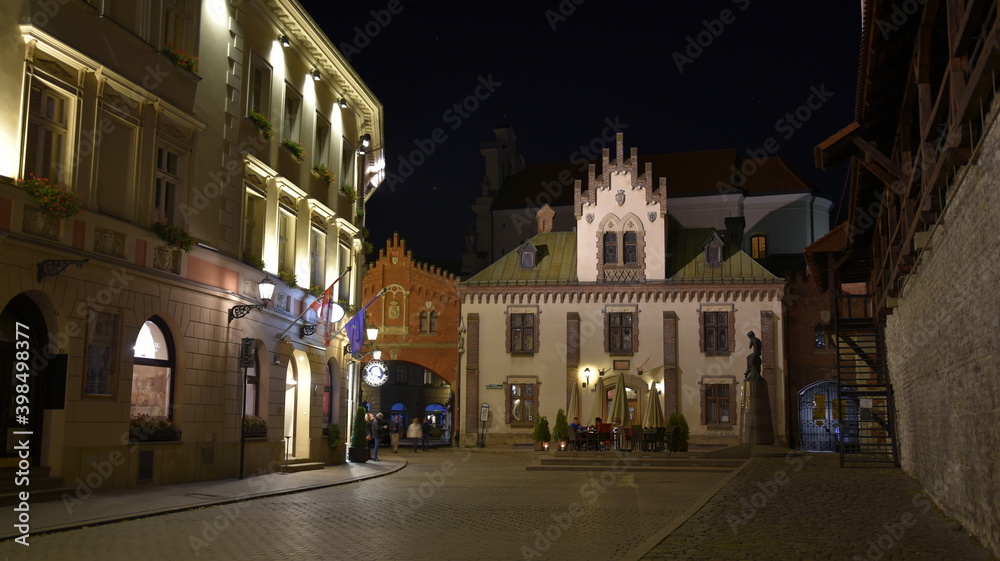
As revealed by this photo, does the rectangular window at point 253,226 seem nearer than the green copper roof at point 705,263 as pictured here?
Yes

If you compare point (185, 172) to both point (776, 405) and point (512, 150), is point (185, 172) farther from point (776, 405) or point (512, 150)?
point (512, 150)

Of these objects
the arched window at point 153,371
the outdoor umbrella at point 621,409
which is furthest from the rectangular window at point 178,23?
the outdoor umbrella at point 621,409

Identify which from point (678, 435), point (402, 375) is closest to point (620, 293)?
point (678, 435)

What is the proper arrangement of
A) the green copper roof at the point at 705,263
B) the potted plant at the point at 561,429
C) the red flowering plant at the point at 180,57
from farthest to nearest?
the green copper roof at the point at 705,263 < the potted plant at the point at 561,429 < the red flowering plant at the point at 180,57

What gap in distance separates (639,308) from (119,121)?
103ft

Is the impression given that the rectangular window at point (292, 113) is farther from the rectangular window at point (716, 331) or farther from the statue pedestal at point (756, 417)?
the rectangular window at point (716, 331)

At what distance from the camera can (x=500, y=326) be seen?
47.5m

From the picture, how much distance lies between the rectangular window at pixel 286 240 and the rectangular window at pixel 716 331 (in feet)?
80.4

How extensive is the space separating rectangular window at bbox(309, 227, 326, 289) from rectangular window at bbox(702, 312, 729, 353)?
21894mm

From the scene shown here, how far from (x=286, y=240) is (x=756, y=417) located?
1723cm

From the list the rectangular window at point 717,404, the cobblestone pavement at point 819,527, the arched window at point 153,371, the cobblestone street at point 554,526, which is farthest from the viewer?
the rectangular window at point 717,404

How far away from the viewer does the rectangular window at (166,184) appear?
780 inches

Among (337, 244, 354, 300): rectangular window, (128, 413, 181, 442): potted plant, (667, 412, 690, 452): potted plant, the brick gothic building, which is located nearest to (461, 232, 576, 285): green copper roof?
the brick gothic building

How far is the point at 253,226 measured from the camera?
80.2ft
